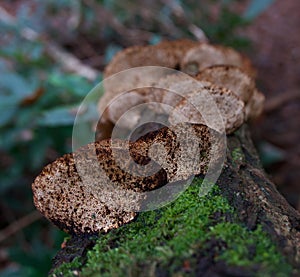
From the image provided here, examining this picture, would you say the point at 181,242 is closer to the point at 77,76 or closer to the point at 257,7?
the point at 77,76

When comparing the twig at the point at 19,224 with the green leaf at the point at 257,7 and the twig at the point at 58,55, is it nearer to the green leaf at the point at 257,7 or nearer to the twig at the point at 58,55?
the twig at the point at 58,55

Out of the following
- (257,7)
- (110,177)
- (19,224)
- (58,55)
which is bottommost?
(19,224)

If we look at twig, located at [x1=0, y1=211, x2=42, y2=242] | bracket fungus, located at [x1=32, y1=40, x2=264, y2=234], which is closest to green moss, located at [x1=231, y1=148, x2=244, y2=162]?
bracket fungus, located at [x1=32, y1=40, x2=264, y2=234]

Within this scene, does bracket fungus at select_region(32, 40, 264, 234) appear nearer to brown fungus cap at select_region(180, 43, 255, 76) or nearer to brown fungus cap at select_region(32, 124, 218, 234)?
brown fungus cap at select_region(32, 124, 218, 234)

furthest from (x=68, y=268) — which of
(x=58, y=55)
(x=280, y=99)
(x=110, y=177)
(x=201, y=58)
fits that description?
(x=58, y=55)

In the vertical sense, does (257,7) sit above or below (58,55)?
above

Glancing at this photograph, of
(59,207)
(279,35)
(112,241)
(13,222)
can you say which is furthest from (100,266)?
(279,35)

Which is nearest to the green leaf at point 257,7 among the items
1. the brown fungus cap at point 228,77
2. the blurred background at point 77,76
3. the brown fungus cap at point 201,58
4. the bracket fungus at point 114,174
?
the blurred background at point 77,76
